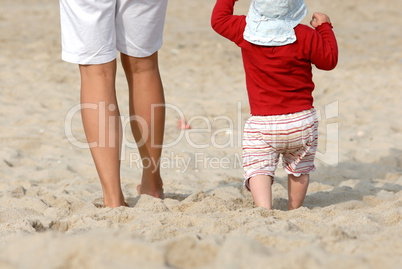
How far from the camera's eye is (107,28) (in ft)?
8.49

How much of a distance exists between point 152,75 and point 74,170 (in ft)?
4.17

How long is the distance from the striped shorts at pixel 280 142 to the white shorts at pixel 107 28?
708mm

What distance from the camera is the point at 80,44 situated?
2.56 metres

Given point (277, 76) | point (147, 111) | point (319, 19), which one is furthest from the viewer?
point (147, 111)

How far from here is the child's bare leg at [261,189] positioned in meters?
2.74

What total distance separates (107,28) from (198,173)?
1590 millimetres

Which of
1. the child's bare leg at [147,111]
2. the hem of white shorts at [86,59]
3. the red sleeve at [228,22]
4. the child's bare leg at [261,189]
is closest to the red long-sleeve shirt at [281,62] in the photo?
the red sleeve at [228,22]

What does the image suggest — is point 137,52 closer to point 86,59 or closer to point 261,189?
point 86,59

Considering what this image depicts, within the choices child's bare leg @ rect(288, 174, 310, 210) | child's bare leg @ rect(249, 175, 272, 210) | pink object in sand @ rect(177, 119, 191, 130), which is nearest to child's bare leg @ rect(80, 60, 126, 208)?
child's bare leg @ rect(249, 175, 272, 210)

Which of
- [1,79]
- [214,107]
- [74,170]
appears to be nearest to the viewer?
[74,170]

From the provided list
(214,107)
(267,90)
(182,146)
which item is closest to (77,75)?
(214,107)

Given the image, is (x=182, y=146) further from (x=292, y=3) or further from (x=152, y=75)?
(x=292, y=3)

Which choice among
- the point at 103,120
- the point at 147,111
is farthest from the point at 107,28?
the point at 147,111

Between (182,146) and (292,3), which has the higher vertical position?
(292,3)
